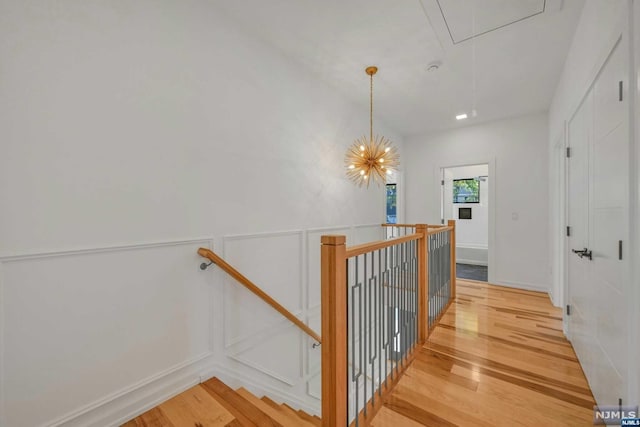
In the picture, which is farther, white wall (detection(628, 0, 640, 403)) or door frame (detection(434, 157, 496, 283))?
door frame (detection(434, 157, 496, 283))

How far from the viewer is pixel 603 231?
4.81 feet

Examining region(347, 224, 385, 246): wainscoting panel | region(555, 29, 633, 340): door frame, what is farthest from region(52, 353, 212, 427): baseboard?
region(555, 29, 633, 340): door frame

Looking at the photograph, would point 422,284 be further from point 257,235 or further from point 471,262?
point 471,262

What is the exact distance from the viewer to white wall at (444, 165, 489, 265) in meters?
6.82

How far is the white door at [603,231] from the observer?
1219mm

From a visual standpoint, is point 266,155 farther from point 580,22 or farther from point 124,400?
point 580,22

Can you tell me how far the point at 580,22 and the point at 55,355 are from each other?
4298 mm

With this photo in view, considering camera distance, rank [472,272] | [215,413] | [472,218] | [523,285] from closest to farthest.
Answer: [215,413] < [523,285] < [472,272] < [472,218]

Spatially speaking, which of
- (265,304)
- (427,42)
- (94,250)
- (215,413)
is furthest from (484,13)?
(215,413)

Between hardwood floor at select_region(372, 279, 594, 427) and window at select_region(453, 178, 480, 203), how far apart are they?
476 cm

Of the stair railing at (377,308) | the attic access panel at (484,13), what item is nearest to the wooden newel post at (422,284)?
the stair railing at (377,308)

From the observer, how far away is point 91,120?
5.00 ft

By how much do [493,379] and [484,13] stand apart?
2.82 meters

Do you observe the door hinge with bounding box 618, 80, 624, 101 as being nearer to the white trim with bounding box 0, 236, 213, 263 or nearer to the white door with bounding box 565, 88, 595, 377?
the white door with bounding box 565, 88, 595, 377
